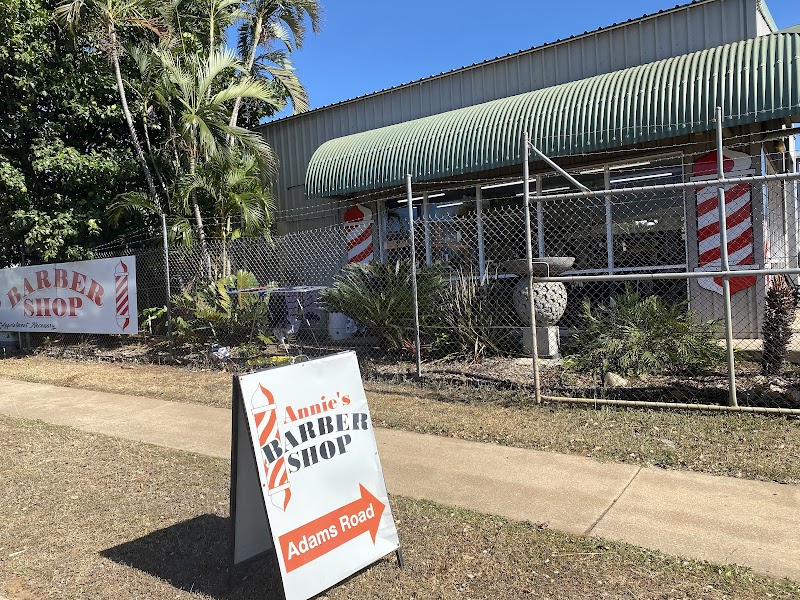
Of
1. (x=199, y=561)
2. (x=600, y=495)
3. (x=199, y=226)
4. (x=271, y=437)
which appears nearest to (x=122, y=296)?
(x=199, y=226)

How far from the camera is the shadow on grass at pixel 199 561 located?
337 cm

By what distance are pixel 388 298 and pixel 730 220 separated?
4.82 metres

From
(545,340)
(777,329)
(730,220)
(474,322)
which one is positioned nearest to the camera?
(777,329)

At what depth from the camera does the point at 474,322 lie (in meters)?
8.29

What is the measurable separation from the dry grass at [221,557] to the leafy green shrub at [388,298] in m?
4.01

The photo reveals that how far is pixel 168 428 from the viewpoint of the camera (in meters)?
6.62

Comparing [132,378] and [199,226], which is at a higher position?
[199,226]

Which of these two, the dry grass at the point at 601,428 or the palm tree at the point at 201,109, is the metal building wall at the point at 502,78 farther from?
the dry grass at the point at 601,428

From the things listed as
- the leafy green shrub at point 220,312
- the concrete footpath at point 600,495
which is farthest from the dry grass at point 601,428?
the leafy green shrub at point 220,312

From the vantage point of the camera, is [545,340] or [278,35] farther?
[278,35]

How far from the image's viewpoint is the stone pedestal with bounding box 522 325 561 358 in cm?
808

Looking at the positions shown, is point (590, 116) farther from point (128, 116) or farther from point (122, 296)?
point (128, 116)

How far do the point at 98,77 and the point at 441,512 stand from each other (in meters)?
11.8

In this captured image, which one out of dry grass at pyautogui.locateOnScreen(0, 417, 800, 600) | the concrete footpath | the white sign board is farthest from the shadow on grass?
the concrete footpath
